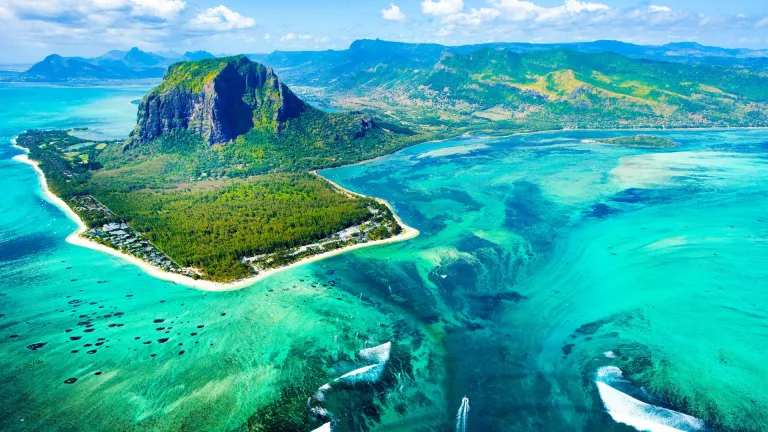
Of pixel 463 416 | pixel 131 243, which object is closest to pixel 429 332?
pixel 463 416

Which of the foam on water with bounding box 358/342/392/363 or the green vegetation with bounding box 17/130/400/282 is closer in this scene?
the foam on water with bounding box 358/342/392/363

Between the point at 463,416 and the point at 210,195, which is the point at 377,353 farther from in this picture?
the point at 210,195

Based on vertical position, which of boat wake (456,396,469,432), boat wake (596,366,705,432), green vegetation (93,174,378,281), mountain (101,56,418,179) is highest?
mountain (101,56,418,179)

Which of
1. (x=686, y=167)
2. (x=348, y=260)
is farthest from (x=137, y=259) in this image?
(x=686, y=167)

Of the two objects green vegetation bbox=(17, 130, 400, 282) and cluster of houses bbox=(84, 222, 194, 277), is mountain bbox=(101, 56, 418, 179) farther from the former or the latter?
cluster of houses bbox=(84, 222, 194, 277)

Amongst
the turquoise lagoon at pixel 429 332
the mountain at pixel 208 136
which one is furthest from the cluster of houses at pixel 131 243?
the mountain at pixel 208 136

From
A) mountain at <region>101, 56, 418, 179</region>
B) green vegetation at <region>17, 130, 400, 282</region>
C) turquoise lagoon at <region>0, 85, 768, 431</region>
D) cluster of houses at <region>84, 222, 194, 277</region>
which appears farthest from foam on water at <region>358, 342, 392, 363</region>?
mountain at <region>101, 56, 418, 179</region>

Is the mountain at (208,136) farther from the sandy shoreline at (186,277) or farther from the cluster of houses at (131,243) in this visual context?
the cluster of houses at (131,243)
